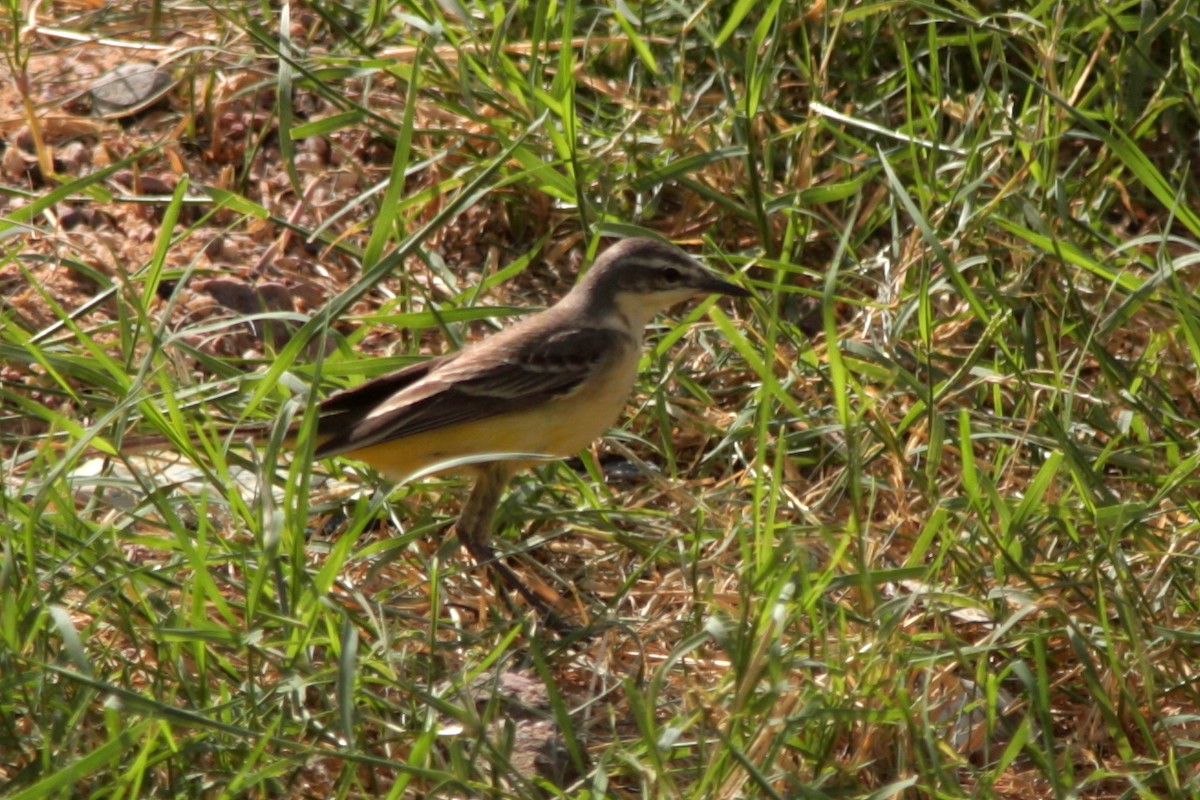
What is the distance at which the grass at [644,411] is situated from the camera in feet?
14.8

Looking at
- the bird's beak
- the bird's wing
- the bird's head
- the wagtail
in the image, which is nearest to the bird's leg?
the wagtail

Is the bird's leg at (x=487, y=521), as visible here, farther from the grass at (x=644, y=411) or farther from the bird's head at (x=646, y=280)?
the bird's head at (x=646, y=280)

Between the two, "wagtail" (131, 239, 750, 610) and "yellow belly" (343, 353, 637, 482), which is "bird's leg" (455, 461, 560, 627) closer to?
"wagtail" (131, 239, 750, 610)

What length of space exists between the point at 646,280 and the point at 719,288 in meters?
0.25

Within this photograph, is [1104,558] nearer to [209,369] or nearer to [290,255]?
[209,369]

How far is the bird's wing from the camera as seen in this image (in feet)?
19.1

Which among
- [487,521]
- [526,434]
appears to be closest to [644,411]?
[526,434]

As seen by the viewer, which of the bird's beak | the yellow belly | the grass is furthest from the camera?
the bird's beak

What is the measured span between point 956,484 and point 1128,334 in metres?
1.13

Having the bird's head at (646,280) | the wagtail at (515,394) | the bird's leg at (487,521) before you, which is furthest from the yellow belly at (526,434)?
the bird's head at (646,280)

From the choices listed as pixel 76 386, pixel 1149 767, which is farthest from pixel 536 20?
pixel 1149 767

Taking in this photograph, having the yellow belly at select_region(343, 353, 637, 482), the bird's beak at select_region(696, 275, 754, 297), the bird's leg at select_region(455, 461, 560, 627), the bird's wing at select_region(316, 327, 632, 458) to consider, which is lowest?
the bird's leg at select_region(455, 461, 560, 627)

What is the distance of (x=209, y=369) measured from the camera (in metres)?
6.25

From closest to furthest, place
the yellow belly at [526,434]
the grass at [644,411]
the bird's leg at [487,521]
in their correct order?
the grass at [644,411] < the bird's leg at [487,521] < the yellow belly at [526,434]
